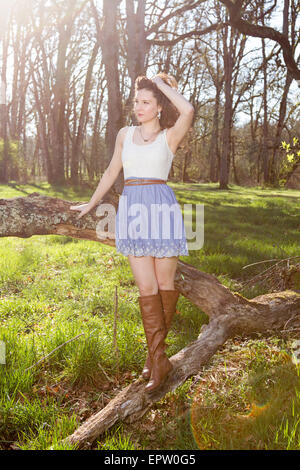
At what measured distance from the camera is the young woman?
2.57m

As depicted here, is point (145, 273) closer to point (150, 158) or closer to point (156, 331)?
point (156, 331)

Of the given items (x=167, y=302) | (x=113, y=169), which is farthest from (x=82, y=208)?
(x=167, y=302)

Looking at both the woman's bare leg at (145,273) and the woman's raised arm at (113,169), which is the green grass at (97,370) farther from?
the woman's raised arm at (113,169)

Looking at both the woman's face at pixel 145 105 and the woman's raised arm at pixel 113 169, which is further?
the woman's raised arm at pixel 113 169

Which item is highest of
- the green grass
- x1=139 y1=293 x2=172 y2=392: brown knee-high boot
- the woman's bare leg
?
the woman's bare leg

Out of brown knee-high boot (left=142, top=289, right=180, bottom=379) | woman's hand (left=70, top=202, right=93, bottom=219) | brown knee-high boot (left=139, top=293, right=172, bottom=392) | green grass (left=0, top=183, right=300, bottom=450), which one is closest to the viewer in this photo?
green grass (left=0, top=183, right=300, bottom=450)

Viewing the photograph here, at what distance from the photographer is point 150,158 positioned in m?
Result: 2.60

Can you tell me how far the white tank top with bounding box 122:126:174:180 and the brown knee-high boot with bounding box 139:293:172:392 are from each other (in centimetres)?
89

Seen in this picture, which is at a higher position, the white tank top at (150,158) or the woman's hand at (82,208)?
the white tank top at (150,158)

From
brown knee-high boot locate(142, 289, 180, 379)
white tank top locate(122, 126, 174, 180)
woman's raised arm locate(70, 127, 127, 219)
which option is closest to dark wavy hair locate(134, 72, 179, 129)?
white tank top locate(122, 126, 174, 180)

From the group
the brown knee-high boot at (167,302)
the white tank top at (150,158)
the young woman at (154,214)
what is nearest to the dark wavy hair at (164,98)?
the young woman at (154,214)

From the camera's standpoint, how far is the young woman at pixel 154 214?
2570 millimetres

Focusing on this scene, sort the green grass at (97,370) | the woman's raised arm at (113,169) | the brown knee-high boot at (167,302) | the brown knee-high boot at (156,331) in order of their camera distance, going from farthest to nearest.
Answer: the woman's raised arm at (113,169) → the brown knee-high boot at (167,302) → the brown knee-high boot at (156,331) → the green grass at (97,370)

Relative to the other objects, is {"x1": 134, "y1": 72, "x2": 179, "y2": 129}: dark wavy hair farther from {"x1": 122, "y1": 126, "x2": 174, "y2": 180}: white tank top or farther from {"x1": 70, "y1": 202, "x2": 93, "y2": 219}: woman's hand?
{"x1": 70, "y1": 202, "x2": 93, "y2": 219}: woman's hand
